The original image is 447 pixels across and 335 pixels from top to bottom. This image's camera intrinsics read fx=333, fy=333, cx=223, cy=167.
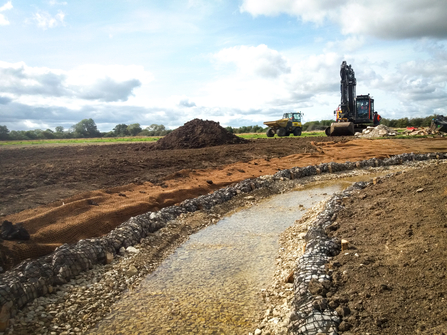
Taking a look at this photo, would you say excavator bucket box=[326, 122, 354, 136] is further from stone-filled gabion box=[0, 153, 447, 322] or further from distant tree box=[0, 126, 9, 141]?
distant tree box=[0, 126, 9, 141]

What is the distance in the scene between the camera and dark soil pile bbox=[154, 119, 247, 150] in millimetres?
24656

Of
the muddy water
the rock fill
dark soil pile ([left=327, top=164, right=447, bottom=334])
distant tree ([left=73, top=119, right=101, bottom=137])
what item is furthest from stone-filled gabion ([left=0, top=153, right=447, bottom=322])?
distant tree ([left=73, top=119, right=101, bottom=137])

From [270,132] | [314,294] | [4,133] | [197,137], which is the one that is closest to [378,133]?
[270,132]

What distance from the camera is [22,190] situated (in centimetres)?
988

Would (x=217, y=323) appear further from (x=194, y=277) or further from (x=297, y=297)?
(x=194, y=277)

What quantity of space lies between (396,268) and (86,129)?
67704 millimetres

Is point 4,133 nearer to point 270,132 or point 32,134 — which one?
point 32,134

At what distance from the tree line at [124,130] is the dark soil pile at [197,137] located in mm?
22096

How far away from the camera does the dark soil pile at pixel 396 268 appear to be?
3068mm

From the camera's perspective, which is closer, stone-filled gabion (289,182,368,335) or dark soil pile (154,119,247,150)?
stone-filled gabion (289,182,368,335)

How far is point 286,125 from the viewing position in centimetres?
3281

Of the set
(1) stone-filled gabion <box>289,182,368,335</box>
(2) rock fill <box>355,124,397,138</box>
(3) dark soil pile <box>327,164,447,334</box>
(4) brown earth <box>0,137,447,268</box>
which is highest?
(2) rock fill <box>355,124,397,138</box>

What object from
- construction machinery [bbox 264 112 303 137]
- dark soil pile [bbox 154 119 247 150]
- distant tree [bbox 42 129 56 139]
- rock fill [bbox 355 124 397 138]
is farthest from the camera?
distant tree [bbox 42 129 56 139]

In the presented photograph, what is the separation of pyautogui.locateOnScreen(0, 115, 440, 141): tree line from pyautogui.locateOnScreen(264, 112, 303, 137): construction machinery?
16.0 metres
